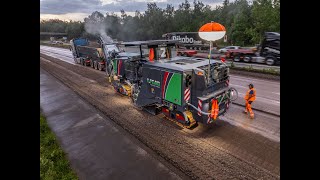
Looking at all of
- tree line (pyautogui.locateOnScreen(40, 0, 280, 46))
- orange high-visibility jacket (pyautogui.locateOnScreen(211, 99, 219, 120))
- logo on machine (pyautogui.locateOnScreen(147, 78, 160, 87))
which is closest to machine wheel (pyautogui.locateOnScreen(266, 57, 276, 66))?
tree line (pyautogui.locateOnScreen(40, 0, 280, 46))

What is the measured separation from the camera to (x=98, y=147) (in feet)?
27.6

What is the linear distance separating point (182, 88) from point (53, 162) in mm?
4949

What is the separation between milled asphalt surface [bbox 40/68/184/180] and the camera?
6.84 metres

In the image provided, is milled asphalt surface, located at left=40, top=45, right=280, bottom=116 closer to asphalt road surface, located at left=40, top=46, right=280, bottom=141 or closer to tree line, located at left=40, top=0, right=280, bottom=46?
asphalt road surface, located at left=40, top=46, right=280, bottom=141

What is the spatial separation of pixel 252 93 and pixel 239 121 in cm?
143

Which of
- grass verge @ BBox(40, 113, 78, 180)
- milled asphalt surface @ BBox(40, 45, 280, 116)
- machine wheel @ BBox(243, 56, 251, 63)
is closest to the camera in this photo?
grass verge @ BBox(40, 113, 78, 180)

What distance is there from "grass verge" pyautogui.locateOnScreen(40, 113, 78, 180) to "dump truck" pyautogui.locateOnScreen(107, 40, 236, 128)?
433 centimetres

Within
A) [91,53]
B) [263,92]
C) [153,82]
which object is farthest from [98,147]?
[91,53]
